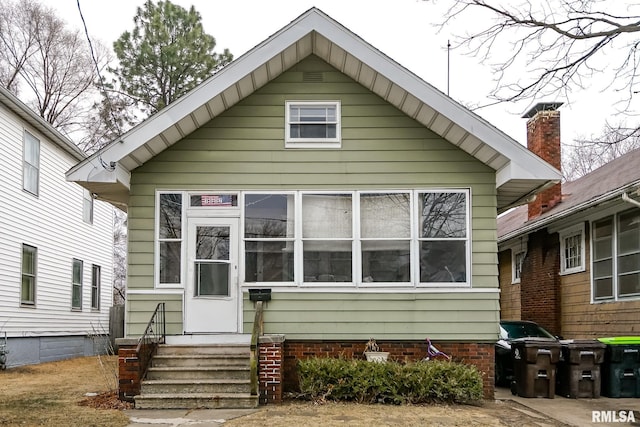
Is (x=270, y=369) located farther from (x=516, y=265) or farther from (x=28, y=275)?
(x=516, y=265)

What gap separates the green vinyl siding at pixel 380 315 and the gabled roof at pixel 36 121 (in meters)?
7.82

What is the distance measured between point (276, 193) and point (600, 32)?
541cm

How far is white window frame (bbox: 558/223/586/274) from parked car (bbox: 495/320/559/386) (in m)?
1.88

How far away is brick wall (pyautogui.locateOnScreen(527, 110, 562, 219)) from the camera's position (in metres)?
16.4

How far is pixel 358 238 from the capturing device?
1096cm

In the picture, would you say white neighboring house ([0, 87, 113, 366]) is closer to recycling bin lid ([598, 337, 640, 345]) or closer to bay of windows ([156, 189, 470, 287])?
bay of windows ([156, 189, 470, 287])

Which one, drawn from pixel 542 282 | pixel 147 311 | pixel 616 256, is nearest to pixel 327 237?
pixel 147 311

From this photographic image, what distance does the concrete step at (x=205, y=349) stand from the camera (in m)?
10.4

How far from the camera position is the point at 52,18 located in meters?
31.1

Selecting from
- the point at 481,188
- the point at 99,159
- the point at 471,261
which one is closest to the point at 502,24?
the point at 481,188

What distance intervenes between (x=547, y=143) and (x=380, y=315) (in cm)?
797

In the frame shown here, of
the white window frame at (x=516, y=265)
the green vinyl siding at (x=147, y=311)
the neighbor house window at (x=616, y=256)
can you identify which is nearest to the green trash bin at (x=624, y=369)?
the neighbor house window at (x=616, y=256)

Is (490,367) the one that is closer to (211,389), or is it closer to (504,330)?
(504,330)

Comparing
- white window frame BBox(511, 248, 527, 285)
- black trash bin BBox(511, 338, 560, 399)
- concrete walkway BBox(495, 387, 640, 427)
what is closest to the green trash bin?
concrete walkway BBox(495, 387, 640, 427)
